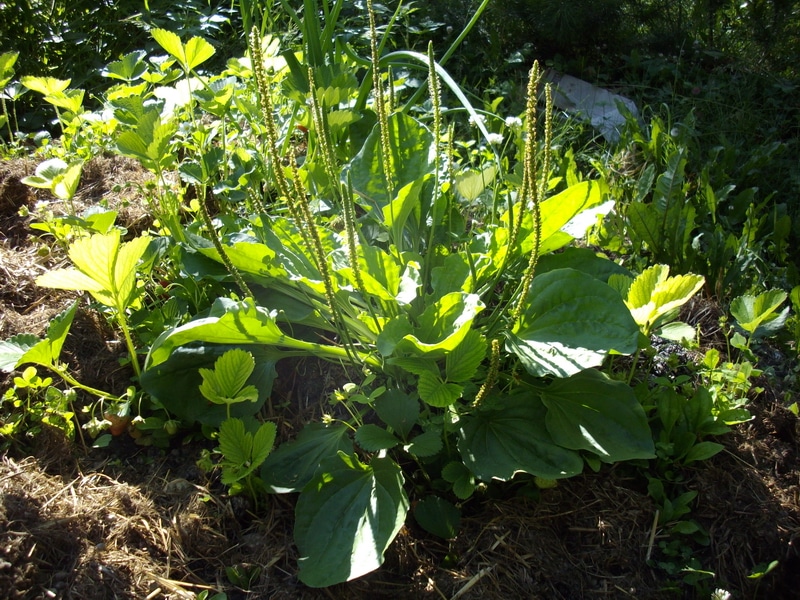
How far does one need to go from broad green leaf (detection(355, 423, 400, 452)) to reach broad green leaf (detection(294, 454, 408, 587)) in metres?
0.06

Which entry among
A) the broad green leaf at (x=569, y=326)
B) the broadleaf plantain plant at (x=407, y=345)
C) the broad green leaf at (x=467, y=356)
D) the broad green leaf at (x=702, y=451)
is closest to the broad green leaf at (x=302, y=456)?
the broadleaf plantain plant at (x=407, y=345)

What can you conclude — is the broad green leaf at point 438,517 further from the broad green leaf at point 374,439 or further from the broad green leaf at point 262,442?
the broad green leaf at point 262,442

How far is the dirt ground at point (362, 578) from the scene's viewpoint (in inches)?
58.2

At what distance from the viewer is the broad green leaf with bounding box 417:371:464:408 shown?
59.4 inches

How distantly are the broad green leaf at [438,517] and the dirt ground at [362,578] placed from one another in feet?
0.17

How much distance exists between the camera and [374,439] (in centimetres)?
157

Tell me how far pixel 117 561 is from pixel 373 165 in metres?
1.24

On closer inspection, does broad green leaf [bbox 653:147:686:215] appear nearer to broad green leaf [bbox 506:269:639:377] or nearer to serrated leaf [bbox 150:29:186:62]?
broad green leaf [bbox 506:269:639:377]

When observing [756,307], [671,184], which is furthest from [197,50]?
[756,307]

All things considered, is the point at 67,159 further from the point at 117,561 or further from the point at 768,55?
the point at 768,55

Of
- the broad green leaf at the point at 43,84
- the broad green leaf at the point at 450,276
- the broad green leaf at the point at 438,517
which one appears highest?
the broad green leaf at the point at 43,84

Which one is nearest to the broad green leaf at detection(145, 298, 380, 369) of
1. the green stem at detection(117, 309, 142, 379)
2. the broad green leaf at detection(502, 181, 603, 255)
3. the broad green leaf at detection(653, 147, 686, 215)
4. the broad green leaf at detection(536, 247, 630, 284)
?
the green stem at detection(117, 309, 142, 379)

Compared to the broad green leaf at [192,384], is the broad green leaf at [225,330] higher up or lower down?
higher up

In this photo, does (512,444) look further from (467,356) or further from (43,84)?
(43,84)
